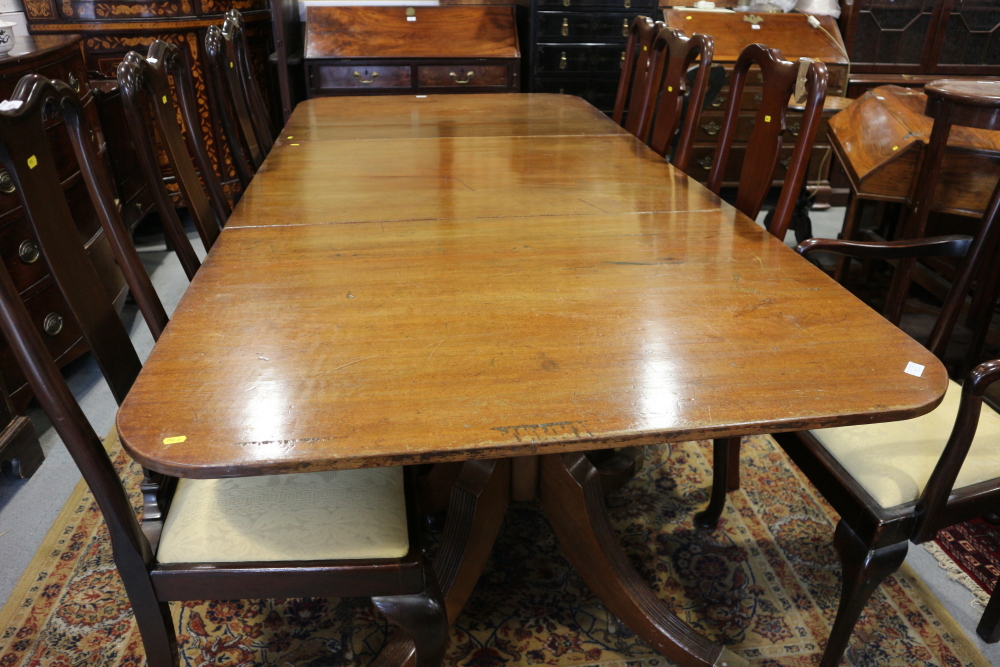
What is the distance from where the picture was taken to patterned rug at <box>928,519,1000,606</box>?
60.0 inches

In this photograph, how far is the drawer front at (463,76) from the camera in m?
3.56

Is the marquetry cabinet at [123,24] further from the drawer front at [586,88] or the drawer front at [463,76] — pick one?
the drawer front at [586,88]

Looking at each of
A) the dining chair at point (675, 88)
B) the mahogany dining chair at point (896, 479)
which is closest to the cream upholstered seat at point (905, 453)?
the mahogany dining chair at point (896, 479)

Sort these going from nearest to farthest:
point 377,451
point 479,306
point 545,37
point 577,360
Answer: point 377,451 → point 577,360 → point 479,306 → point 545,37

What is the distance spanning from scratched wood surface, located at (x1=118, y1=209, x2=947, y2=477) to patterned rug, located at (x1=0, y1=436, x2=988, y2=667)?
705 mm

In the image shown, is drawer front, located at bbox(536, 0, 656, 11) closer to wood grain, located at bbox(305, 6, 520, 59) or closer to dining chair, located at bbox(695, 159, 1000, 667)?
wood grain, located at bbox(305, 6, 520, 59)


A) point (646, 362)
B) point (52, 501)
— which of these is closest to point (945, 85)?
point (646, 362)

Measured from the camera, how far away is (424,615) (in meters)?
1.03

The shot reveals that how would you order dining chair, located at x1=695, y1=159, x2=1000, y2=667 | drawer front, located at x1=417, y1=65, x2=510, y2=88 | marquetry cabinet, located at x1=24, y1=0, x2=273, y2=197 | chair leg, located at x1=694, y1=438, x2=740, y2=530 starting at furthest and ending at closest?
drawer front, located at x1=417, y1=65, x2=510, y2=88, marquetry cabinet, located at x1=24, y1=0, x2=273, y2=197, chair leg, located at x1=694, y1=438, x2=740, y2=530, dining chair, located at x1=695, y1=159, x2=1000, y2=667

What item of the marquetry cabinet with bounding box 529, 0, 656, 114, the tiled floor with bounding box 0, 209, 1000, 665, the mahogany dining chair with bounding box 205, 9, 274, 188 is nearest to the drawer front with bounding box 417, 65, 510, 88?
the marquetry cabinet with bounding box 529, 0, 656, 114

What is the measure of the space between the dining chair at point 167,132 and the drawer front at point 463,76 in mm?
2018

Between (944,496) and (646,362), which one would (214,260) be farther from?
(944,496)

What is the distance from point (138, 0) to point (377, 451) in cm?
302

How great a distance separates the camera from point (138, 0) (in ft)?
9.80
